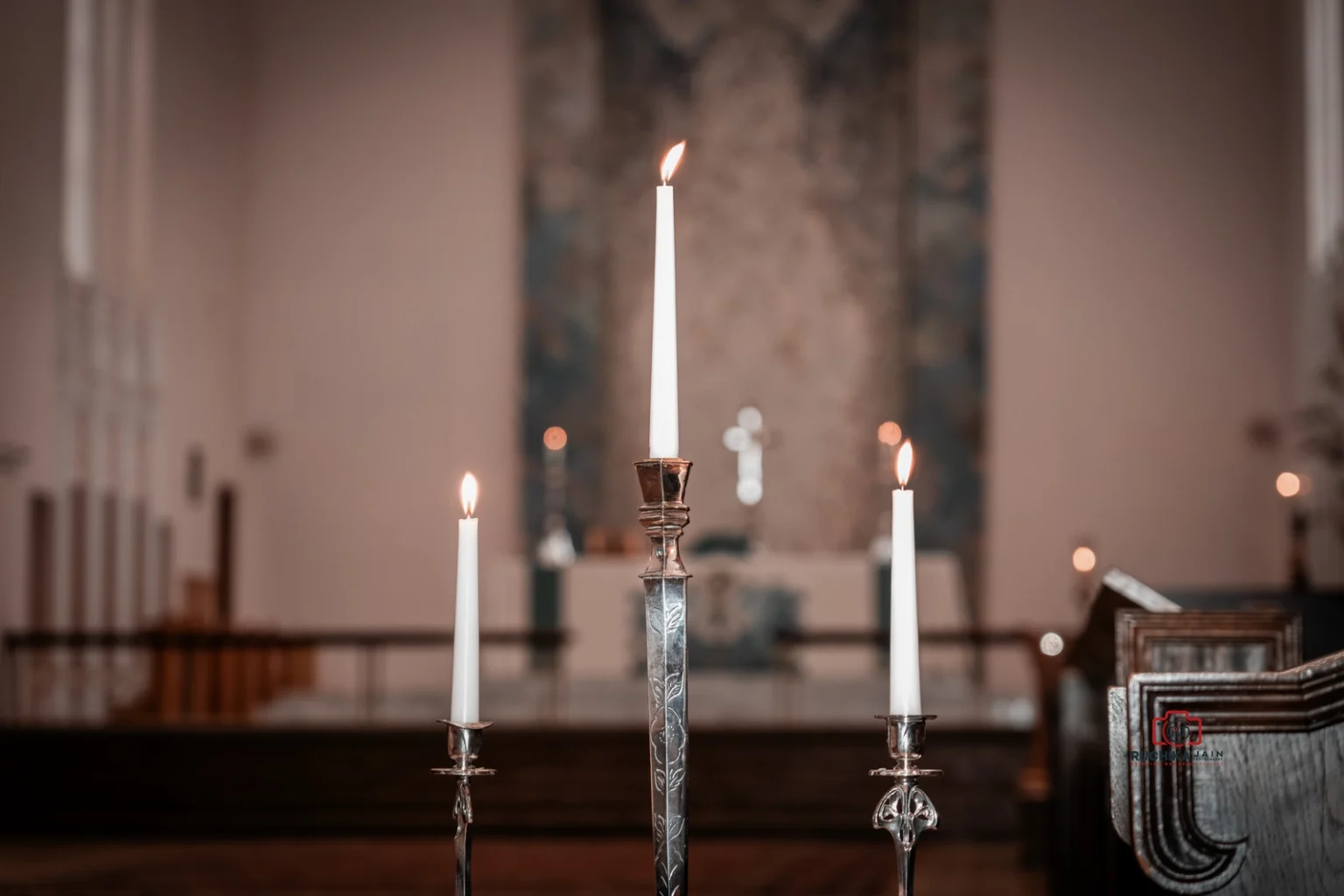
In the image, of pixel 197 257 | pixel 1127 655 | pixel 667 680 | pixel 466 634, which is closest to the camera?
pixel 667 680

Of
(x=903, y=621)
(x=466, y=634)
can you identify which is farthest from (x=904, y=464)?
(x=466, y=634)

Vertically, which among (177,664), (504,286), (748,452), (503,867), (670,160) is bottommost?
(503,867)

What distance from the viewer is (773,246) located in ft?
40.6

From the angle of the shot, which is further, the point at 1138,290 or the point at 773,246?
the point at 773,246

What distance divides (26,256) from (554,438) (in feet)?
13.4

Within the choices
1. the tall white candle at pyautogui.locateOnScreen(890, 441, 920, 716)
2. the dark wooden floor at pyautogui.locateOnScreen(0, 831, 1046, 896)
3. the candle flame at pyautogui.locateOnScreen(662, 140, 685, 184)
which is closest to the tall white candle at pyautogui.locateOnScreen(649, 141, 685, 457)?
the candle flame at pyautogui.locateOnScreen(662, 140, 685, 184)

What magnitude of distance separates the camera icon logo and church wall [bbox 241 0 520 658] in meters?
10.2

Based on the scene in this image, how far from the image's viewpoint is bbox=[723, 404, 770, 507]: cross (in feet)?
39.0

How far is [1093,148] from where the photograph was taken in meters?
12.2

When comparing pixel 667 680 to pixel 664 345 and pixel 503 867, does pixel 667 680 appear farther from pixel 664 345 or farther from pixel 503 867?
pixel 503 867

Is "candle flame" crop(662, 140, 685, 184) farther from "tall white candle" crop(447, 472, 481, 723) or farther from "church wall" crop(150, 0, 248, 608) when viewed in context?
"church wall" crop(150, 0, 248, 608)

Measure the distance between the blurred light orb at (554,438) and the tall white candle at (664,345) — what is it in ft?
34.1

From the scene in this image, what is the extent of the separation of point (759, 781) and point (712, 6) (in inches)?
289

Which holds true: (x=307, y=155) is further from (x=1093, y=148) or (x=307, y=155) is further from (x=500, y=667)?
(x=1093, y=148)
